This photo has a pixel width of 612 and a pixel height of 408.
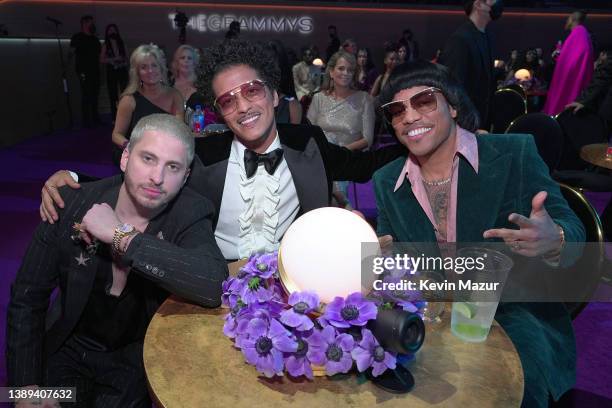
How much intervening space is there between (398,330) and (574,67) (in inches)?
259

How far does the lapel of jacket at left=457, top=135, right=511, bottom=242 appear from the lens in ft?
6.21

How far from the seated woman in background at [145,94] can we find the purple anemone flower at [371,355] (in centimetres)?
379

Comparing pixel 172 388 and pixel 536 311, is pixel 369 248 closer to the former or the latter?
pixel 172 388

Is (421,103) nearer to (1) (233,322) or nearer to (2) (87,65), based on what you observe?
(1) (233,322)

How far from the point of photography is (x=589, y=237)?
2.05 m

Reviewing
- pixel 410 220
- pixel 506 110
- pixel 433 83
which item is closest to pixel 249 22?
pixel 506 110

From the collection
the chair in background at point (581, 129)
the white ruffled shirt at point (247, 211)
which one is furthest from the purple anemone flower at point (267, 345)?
the chair in background at point (581, 129)

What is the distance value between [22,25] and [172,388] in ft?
54.6

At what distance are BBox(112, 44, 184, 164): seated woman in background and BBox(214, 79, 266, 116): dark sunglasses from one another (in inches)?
101

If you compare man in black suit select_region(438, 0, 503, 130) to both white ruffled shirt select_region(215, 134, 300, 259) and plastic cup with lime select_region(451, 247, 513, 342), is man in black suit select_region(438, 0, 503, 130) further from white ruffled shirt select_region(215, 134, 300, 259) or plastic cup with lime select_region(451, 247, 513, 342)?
plastic cup with lime select_region(451, 247, 513, 342)

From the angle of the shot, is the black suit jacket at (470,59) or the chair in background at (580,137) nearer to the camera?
the black suit jacket at (470,59)

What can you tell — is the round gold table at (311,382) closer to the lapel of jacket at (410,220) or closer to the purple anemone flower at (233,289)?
the purple anemone flower at (233,289)

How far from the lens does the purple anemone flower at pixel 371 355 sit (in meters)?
1.16

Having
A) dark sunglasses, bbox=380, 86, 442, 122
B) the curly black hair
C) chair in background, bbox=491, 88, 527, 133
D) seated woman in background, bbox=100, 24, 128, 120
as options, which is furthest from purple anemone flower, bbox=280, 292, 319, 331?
seated woman in background, bbox=100, 24, 128, 120
